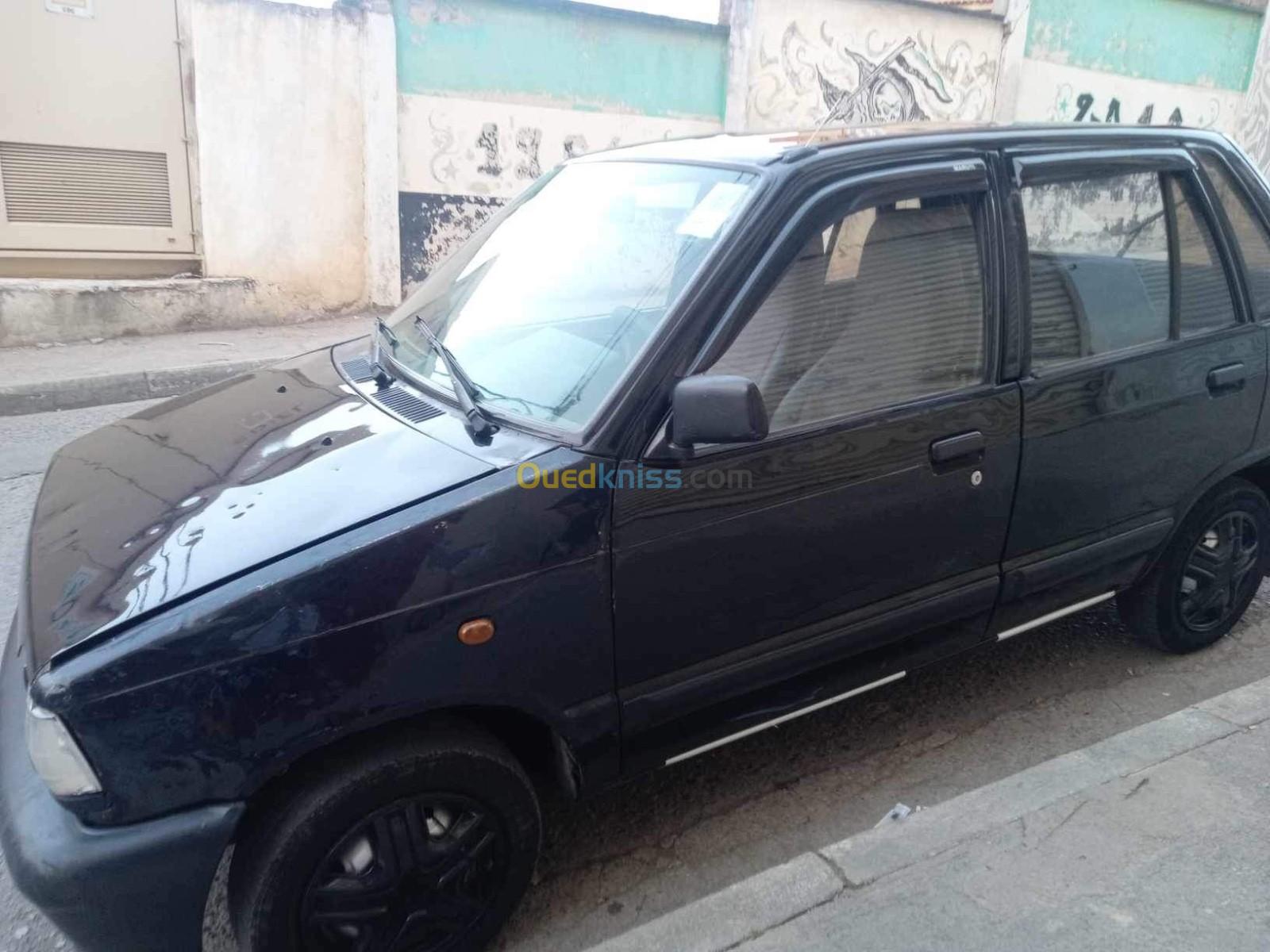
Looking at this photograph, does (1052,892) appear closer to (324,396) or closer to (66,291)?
(324,396)

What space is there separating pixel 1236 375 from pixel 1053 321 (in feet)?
2.79

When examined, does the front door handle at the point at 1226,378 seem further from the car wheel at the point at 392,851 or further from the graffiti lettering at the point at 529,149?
the graffiti lettering at the point at 529,149

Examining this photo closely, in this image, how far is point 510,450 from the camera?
2.30 metres

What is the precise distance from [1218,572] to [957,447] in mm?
1556

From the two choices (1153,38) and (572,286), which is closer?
(572,286)

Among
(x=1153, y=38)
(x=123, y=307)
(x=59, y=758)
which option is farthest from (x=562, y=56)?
(x=1153, y=38)

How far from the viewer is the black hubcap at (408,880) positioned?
214cm

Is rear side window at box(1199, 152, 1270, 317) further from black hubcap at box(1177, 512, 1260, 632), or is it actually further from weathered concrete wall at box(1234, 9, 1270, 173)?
weathered concrete wall at box(1234, 9, 1270, 173)

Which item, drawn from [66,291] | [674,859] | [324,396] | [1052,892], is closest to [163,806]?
[324,396]

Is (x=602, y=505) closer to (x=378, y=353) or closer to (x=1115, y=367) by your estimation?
(x=378, y=353)

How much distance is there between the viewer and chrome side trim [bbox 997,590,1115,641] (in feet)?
10.3

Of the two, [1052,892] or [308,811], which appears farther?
[1052,892]

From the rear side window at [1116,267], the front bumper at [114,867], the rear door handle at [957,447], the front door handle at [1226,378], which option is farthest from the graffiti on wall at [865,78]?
the front bumper at [114,867]

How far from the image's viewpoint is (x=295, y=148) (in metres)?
9.32
